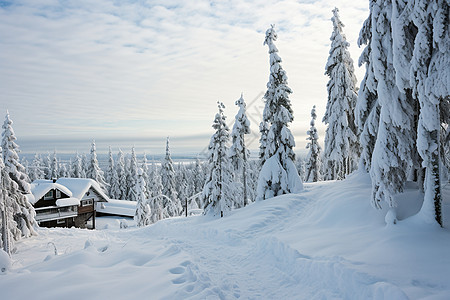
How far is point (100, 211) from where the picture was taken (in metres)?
53.8

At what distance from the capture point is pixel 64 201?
124 ft

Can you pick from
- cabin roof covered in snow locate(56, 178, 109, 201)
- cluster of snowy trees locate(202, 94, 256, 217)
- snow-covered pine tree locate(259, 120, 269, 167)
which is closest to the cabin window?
cabin roof covered in snow locate(56, 178, 109, 201)

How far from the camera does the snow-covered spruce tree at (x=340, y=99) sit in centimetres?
2392

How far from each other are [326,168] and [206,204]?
61.8ft

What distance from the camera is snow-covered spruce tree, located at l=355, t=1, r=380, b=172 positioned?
10.8m

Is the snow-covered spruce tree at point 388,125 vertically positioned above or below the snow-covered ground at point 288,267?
above

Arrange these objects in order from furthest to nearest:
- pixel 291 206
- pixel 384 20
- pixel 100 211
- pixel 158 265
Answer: pixel 100 211
pixel 291 206
pixel 384 20
pixel 158 265

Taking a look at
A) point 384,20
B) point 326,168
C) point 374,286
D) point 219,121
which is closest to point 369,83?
point 384,20

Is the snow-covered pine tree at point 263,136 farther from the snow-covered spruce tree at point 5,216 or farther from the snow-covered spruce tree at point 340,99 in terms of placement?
the snow-covered spruce tree at point 5,216

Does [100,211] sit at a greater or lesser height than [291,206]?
lesser

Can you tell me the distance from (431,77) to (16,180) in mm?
30147

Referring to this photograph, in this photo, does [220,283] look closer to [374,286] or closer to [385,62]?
[374,286]

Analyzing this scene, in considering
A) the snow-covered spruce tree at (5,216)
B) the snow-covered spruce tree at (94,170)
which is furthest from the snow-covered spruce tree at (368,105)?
the snow-covered spruce tree at (94,170)

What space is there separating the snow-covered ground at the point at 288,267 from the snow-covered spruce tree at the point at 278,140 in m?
8.54
